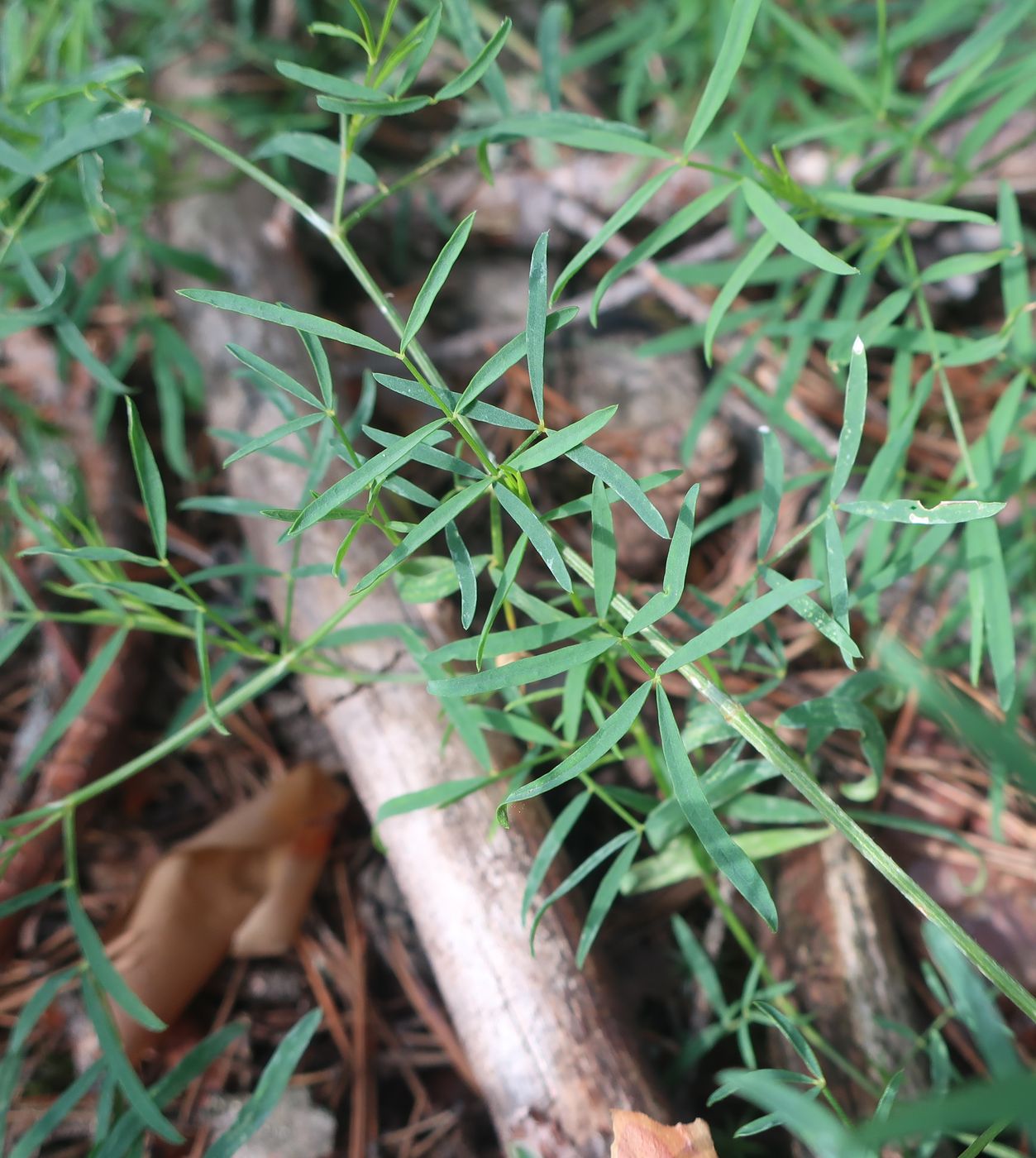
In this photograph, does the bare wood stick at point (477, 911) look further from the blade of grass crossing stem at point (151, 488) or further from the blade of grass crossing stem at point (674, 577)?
the blade of grass crossing stem at point (674, 577)

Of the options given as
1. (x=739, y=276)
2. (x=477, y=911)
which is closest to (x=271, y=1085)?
(x=477, y=911)

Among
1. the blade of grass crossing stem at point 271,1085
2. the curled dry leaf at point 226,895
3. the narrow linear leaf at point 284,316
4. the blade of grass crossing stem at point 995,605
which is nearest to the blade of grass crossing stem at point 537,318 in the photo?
the narrow linear leaf at point 284,316

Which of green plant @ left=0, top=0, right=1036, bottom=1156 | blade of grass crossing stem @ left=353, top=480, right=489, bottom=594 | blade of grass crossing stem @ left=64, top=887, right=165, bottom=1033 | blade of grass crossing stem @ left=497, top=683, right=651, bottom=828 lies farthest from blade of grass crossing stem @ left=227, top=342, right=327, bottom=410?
blade of grass crossing stem @ left=64, top=887, right=165, bottom=1033

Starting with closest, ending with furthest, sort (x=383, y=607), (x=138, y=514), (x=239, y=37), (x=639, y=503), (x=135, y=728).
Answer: (x=639, y=503) → (x=383, y=607) → (x=135, y=728) → (x=138, y=514) → (x=239, y=37)

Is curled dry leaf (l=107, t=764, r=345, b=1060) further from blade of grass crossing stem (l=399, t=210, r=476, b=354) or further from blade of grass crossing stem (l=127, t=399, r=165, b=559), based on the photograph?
blade of grass crossing stem (l=399, t=210, r=476, b=354)

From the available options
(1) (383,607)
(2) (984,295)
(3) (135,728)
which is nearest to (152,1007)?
(3) (135,728)

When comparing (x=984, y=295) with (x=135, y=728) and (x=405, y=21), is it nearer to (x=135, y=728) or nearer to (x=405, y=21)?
(x=405, y=21)
